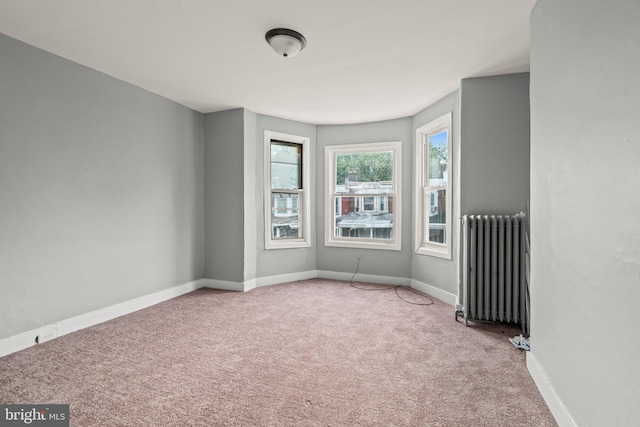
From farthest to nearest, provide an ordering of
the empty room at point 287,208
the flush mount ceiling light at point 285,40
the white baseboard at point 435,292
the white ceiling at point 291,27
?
the white baseboard at point 435,292
the flush mount ceiling light at point 285,40
the white ceiling at point 291,27
the empty room at point 287,208

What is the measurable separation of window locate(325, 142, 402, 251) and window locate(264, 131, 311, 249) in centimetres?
37

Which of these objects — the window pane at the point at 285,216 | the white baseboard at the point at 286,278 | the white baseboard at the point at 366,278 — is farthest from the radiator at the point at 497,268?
the window pane at the point at 285,216

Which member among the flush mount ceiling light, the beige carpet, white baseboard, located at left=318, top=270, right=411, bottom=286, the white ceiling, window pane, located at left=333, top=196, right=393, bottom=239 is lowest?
the beige carpet

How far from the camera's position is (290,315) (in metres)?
3.36

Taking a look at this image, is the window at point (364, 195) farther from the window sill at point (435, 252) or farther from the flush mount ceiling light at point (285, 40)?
the flush mount ceiling light at point (285, 40)

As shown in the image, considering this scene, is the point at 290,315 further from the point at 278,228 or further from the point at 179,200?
the point at 179,200

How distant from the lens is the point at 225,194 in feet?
14.5

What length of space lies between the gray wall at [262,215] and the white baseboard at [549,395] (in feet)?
10.9

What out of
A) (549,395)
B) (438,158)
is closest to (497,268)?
(549,395)

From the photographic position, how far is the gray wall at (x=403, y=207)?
4.62 m

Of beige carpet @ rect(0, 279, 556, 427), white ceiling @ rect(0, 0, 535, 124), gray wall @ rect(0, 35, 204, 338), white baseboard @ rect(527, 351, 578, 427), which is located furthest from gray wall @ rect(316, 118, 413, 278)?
white baseboard @ rect(527, 351, 578, 427)

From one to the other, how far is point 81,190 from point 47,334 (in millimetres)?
1291

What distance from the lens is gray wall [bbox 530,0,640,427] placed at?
113cm

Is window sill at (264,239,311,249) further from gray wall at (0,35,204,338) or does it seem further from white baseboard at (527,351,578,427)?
white baseboard at (527,351,578,427)
